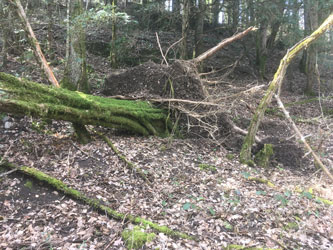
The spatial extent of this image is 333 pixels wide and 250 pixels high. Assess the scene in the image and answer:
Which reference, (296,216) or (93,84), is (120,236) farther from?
(93,84)

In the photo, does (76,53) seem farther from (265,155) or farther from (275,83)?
(265,155)

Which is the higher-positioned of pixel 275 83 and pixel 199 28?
pixel 199 28

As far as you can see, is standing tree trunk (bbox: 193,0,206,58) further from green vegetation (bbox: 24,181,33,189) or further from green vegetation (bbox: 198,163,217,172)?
green vegetation (bbox: 24,181,33,189)

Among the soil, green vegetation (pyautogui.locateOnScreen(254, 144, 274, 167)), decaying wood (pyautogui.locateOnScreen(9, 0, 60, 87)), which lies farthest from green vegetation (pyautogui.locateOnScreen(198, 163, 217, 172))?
decaying wood (pyautogui.locateOnScreen(9, 0, 60, 87))

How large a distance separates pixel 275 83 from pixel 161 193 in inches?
151

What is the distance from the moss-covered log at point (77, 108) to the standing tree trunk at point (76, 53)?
6.08ft

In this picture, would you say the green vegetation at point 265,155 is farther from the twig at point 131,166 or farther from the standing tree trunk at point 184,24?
the standing tree trunk at point 184,24

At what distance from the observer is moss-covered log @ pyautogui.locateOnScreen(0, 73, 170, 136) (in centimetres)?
479

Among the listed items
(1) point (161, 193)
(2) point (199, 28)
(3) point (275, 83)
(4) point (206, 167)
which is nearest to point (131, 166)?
(1) point (161, 193)

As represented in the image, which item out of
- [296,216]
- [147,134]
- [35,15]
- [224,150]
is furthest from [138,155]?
[35,15]

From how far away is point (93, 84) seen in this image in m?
9.34

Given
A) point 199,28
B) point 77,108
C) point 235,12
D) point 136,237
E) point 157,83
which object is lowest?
point 136,237

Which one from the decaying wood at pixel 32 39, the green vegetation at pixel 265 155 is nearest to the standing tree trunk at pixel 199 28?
the green vegetation at pixel 265 155

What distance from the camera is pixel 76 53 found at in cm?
757
